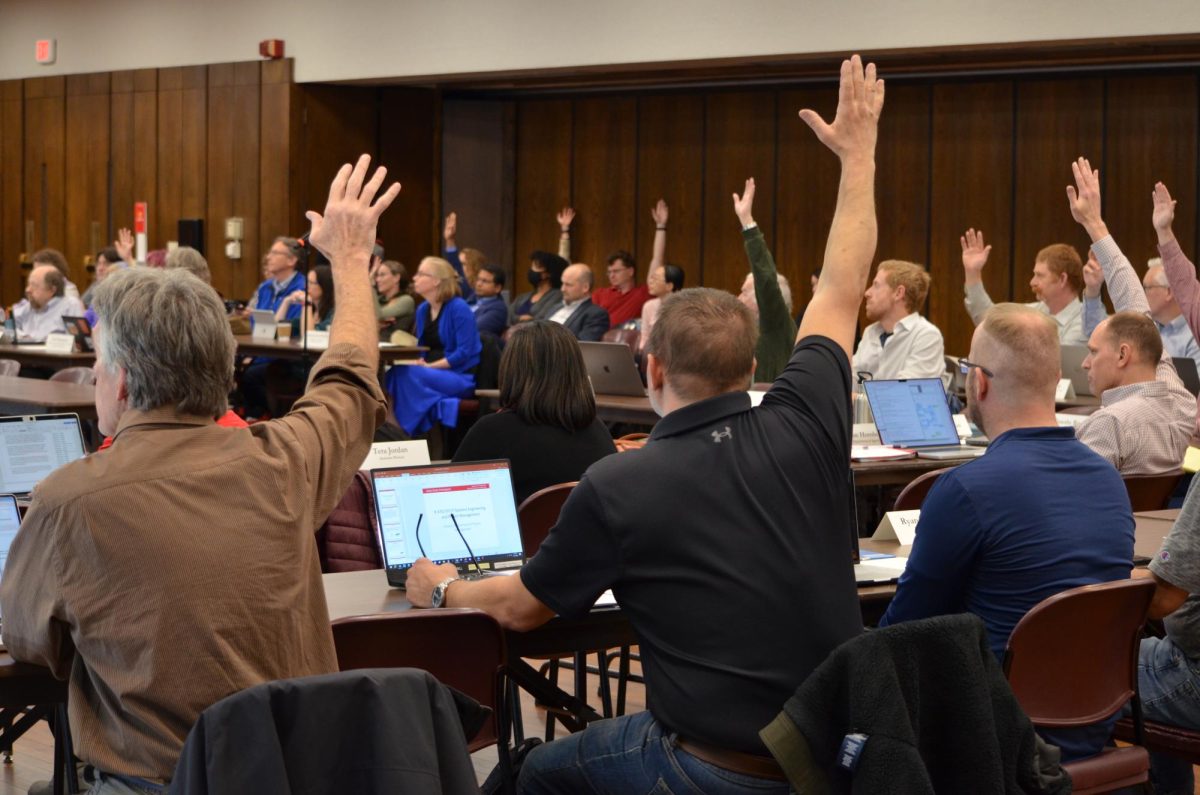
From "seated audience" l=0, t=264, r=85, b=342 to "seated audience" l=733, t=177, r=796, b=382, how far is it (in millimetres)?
5990

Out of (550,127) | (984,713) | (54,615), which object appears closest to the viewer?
(54,615)

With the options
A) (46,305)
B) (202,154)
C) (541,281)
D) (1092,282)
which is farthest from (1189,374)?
(202,154)

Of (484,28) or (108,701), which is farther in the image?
(484,28)

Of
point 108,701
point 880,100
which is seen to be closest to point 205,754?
point 108,701

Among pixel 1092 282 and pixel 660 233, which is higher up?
pixel 660 233

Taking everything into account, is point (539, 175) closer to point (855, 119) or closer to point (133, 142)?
point (133, 142)

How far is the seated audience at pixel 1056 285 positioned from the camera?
7.87 m

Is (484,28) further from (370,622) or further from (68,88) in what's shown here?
(370,622)

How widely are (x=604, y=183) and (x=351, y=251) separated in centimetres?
1092

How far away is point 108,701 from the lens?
209cm

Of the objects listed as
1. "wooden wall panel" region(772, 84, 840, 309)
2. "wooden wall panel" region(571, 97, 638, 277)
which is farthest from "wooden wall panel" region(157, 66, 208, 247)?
"wooden wall panel" region(772, 84, 840, 309)

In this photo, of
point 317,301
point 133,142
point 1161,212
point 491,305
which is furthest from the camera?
point 133,142

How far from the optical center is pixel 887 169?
1185 cm

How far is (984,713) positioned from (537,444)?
89.4 inches
